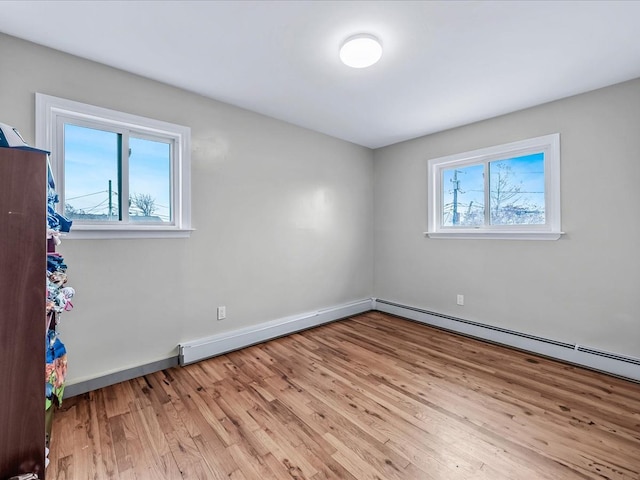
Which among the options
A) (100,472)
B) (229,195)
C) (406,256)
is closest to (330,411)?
(100,472)

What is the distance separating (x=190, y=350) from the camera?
2508 millimetres

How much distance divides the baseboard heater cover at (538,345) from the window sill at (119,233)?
294cm

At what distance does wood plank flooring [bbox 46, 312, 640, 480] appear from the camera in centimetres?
144

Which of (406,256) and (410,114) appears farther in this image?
(406,256)

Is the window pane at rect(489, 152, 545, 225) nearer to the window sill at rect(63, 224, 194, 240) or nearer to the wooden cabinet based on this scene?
the window sill at rect(63, 224, 194, 240)

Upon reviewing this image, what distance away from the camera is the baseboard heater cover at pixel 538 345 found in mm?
2354

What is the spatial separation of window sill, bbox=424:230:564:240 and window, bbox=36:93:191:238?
2853 mm

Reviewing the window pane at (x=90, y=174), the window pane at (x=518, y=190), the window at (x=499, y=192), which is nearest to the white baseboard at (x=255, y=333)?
the window pane at (x=90, y=174)

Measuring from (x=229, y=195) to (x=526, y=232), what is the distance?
9.66 ft

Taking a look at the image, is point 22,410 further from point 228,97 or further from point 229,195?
point 228,97

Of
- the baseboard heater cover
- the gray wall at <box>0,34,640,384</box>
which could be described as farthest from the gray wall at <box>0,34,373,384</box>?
the baseboard heater cover

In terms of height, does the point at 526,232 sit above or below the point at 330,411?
above

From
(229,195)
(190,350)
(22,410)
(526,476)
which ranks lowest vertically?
(526,476)

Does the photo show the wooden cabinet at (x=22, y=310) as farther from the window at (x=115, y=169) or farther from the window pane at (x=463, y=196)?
the window pane at (x=463, y=196)
